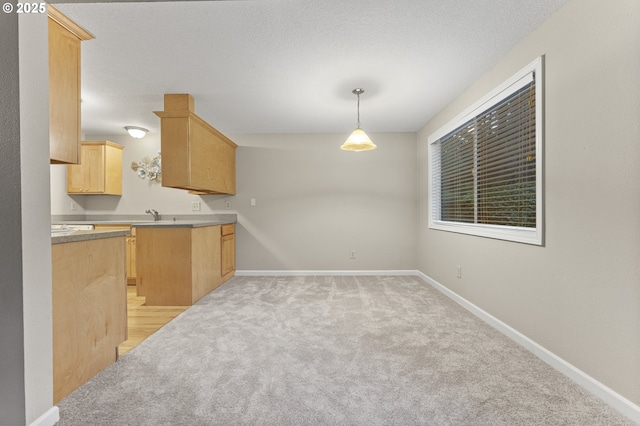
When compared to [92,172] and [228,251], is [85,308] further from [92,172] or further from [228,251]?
[92,172]

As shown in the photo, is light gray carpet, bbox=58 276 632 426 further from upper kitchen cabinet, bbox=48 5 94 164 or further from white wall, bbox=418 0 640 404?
upper kitchen cabinet, bbox=48 5 94 164

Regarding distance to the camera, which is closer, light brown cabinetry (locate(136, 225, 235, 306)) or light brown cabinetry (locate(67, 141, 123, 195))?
light brown cabinetry (locate(136, 225, 235, 306))

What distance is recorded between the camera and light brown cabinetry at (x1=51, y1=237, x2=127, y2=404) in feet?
5.13

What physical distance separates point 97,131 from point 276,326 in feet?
14.8

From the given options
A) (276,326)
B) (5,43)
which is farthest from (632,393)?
(5,43)

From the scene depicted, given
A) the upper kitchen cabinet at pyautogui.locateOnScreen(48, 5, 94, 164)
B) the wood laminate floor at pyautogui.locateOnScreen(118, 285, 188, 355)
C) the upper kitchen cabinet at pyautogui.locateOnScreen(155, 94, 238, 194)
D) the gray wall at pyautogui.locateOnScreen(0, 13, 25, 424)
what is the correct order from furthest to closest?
the upper kitchen cabinet at pyautogui.locateOnScreen(155, 94, 238, 194), the wood laminate floor at pyautogui.locateOnScreen(118, 285, 188, 355), the upper kitchen cabinet at pyautogui.locateOnScreen(48, 5, 94, 164), the gray wall at pyautogui.locateOnScreen(0, 13, 25, 424)

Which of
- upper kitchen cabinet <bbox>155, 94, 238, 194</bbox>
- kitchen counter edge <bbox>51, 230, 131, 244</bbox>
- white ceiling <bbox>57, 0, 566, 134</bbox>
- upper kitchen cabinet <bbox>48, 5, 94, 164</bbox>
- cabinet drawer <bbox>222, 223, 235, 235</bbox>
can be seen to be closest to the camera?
kitchen counter edge <bbox>51, 230, 131, 244</bbox>

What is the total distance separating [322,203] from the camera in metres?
4.82

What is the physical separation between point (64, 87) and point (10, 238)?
997mm

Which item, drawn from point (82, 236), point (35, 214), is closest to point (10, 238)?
point (35, 214)

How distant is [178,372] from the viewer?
6.08ft

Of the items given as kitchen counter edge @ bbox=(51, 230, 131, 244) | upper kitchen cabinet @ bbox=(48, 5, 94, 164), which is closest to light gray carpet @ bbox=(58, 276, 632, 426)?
kitchen counter edge @ bbox=(51, 230, 131, 244)

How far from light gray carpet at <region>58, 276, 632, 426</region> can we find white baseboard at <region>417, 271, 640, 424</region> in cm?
4

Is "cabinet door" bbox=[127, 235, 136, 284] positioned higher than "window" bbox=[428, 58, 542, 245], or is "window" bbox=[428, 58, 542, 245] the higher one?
"window" bbox=[428, 58, 542, 245]
